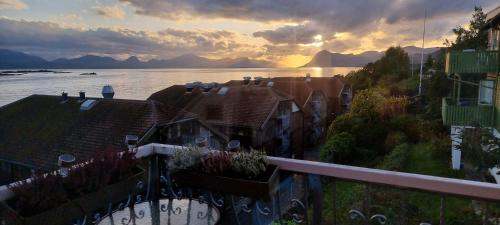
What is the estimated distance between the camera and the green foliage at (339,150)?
53.2 ft

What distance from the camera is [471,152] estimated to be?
8.69 metres

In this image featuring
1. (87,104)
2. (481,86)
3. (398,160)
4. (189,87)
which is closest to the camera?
(481,86)

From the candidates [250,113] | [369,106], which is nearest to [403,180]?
[369,106]

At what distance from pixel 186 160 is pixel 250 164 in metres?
0.51

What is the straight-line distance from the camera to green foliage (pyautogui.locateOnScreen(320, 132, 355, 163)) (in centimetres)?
1620

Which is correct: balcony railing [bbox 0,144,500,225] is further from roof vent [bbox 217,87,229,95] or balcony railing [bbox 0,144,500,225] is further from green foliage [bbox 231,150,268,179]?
roof vent [bbox 217,87,229,95]

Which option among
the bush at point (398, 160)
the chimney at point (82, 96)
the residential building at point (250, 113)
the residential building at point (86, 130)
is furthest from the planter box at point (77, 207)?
the chimney at point (82, 96)

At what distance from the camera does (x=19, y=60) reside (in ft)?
53.6

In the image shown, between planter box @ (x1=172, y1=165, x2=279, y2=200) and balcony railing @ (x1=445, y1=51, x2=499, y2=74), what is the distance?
1168cm

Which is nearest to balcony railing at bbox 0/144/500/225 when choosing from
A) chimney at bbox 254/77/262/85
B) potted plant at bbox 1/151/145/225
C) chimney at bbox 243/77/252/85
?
potted plant at bbox 1/151/145/225

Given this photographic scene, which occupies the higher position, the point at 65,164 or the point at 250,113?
the point at 65,164

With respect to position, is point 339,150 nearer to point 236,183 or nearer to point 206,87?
point 206,87

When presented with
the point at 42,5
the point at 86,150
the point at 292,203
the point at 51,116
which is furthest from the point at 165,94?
the point at 292,203

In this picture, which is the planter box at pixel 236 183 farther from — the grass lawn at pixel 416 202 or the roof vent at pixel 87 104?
the roof vent at pixel 87 104
